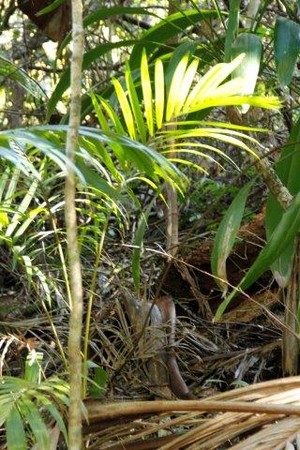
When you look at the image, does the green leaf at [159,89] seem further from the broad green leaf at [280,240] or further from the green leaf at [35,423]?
the green leaf at [35,423]

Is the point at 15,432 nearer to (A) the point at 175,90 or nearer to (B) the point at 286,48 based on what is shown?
(A) the point at 175,90

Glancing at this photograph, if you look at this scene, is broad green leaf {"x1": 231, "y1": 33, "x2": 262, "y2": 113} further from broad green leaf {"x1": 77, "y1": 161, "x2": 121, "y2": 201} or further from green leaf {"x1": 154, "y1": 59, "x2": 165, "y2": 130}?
broad green leaf {"x1": 77, "y1": 161, "x2": 121, "y2": 201}

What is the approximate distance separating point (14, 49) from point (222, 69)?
8.55ft

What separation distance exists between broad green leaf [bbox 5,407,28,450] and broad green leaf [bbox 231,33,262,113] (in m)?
0.61

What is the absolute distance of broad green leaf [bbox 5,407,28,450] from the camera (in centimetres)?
104

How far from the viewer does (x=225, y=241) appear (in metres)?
1.51

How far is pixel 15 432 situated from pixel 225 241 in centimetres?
60

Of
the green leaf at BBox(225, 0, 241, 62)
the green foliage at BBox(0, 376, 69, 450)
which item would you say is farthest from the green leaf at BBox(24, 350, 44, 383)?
the green leaf at BBox(225, 0, 241, 62)

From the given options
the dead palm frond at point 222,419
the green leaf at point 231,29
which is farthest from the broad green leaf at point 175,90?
the dead palm frond at point 222,419

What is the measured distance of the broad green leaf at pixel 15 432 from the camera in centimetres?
104

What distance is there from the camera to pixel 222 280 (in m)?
1.46

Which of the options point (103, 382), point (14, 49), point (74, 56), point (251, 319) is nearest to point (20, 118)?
point (14, 49)

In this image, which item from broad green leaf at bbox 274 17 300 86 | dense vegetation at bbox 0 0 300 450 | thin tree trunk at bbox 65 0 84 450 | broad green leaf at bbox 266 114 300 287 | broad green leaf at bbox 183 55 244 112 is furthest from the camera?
broad green leaf at bbox 266 114 300 287

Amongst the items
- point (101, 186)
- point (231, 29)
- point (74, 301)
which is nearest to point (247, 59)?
point (231, 29)
